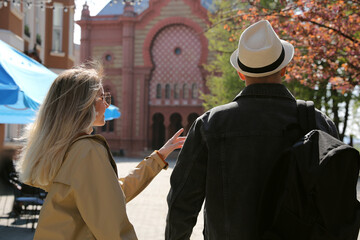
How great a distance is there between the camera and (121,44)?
34.8 metres

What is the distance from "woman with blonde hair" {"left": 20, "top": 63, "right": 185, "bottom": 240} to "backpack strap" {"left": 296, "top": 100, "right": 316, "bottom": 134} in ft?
3.08

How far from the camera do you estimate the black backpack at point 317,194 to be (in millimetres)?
1846

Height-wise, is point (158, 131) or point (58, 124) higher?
point (58, 124)

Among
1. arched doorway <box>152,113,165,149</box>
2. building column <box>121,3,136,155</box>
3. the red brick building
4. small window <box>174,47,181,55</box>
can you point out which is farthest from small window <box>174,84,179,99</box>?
building column <box>121,3,136,155</box>

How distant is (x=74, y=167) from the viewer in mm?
2062

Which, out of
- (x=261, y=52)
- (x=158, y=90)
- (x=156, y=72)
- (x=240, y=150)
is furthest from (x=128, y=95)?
(x=240, y=150)

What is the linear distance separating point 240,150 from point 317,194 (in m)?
0.47

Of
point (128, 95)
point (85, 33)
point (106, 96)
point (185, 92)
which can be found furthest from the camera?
point (85, 33)

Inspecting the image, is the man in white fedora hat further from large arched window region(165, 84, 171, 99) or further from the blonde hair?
large arched window region(165, 84, 171, 99)

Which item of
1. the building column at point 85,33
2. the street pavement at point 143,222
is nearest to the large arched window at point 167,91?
the building column at point 85,33

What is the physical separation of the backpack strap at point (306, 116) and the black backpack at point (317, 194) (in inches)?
6.2

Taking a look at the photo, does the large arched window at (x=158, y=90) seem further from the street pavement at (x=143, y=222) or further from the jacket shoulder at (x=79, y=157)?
the jacket shoulder at (x=79, y=157)

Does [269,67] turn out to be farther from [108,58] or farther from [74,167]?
[108,58]

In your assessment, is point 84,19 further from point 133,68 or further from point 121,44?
point 133,68
